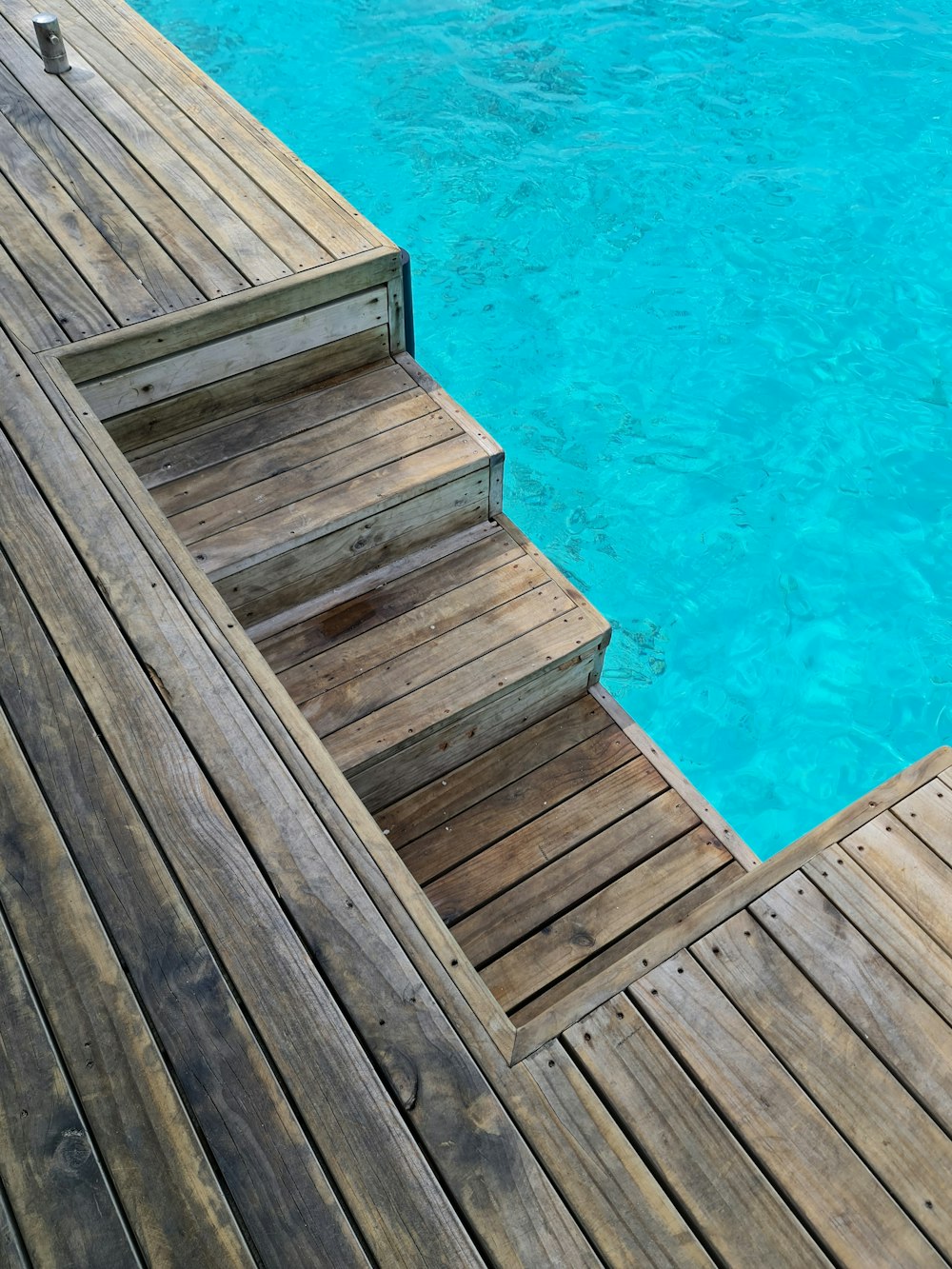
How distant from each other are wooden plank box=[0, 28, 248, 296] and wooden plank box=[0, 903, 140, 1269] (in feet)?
7.51

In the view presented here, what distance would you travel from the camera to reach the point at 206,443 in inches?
127

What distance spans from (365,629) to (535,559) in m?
0.64

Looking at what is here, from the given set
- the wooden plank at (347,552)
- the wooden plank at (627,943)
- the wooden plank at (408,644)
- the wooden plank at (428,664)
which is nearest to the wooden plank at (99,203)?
the wooden plank at (347,552)

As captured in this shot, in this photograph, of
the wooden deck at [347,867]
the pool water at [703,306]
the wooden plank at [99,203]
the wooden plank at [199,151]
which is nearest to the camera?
the wooden deck at [347,867]

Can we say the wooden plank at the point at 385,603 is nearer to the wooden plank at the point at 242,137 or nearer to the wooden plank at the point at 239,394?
the wooden plank at the point at 239,394

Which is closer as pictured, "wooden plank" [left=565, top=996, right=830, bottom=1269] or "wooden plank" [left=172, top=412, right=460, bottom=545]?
"wooden plank" [left=565, top=996, right=830, bottom=1269]

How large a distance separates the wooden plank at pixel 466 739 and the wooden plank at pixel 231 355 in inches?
55.9

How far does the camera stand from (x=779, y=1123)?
1.73 metres

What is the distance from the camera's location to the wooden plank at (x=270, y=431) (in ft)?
10.3

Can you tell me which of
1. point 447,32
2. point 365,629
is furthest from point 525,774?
point 447,32

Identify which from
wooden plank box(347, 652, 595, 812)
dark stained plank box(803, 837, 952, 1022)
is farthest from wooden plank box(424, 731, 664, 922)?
dark stained plank box(803, 837, 952, 1022)

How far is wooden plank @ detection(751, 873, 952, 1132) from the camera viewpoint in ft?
5.92

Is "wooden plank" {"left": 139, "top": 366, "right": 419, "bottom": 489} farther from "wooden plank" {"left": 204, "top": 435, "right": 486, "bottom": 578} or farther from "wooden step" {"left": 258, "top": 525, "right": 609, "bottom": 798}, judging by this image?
"wooden step" {"left": 258, "top": 525, "right": 609, "bottom": 798}

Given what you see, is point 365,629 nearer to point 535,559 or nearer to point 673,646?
point 535,559
